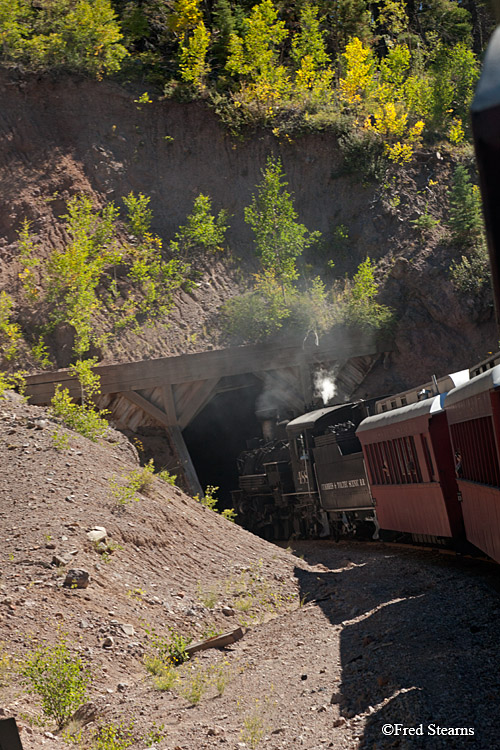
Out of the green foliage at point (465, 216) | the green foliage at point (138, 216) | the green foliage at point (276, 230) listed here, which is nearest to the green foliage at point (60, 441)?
the green foliage at point (276, 230)

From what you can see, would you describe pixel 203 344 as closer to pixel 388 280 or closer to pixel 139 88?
pixel 388 280

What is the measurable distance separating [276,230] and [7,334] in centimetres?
1348

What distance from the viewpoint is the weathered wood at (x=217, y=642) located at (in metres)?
10.7

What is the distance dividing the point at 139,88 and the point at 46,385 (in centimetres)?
2050

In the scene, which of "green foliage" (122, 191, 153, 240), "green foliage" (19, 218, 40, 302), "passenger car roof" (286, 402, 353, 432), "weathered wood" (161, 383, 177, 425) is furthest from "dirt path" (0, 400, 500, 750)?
"green foliage" (122, 191, 153, 240)

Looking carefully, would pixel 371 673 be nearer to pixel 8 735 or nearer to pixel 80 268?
pixel 8 735

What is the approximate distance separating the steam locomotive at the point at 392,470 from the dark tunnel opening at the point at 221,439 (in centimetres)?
617

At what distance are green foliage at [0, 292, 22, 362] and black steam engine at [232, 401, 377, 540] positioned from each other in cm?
935

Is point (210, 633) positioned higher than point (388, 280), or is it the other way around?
point (388, 280)

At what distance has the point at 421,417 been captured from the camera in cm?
1270

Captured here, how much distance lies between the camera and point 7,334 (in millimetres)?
28469

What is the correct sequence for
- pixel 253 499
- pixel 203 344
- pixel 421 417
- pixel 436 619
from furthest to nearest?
1. pixel 203 344
2. pixel 253 499
3. pixel 421 417
4. pixel 436 619

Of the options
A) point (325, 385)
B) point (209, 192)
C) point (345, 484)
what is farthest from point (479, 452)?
point (209, 192)

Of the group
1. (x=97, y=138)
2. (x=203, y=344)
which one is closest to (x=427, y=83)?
(x=97, y=138)
